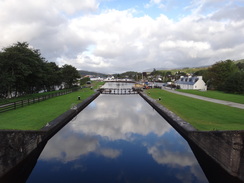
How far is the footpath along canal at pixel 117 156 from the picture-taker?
10562mm

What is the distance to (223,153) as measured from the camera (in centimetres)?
1058

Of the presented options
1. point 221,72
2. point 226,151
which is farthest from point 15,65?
point 221,72

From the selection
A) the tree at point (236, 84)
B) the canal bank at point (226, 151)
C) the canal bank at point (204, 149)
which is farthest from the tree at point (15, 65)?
the tree at point (236, 84)

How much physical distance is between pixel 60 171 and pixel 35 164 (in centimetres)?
215

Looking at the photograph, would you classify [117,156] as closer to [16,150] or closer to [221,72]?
[16,150]

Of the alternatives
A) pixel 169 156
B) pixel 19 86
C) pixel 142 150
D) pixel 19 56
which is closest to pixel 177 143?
pixel 169 156

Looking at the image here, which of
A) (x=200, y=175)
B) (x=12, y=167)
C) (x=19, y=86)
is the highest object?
(x=19, y=86)

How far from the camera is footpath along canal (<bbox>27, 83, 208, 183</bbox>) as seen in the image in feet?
34.7

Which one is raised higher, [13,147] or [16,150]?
[13,147]

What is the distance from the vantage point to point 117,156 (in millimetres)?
13133

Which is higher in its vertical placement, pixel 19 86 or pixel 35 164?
pixel 19 86

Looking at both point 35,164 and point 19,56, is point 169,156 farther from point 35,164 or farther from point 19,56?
point 19,56

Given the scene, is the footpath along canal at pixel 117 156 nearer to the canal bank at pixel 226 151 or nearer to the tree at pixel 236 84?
the canal bank at pixel 226 151

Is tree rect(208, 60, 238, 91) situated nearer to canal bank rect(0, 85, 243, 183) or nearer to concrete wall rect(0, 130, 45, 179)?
canal bank rect(0, 85, 243, 183)
